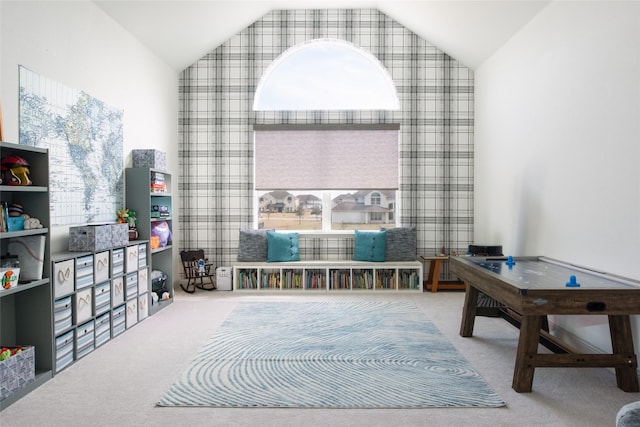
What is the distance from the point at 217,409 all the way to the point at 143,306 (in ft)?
7.52

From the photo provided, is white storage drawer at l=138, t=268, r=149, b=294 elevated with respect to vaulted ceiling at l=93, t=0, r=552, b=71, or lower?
lower

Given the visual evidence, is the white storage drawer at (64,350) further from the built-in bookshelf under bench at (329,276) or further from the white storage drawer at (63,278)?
the built-in bookshelf under bench at (329,276)

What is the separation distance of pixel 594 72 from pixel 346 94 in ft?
11.4

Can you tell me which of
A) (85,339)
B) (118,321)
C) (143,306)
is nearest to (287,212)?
(143,306)

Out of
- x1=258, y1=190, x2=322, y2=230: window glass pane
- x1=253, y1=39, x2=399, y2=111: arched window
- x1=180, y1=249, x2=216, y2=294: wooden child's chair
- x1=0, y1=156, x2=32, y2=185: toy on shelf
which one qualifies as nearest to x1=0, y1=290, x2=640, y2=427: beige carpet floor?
x1=0, y1=156, x2=32, y2=185: toy on shelf

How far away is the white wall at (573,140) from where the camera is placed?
125 inches

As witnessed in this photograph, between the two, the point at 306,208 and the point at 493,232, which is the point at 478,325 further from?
the point at 306,208

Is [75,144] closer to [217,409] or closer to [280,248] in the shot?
[217,409]

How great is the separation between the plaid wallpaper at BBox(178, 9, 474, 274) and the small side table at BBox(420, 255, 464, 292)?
309 millimetres

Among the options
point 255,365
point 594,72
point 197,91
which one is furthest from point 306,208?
point 594,72

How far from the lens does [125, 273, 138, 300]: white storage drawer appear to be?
169 inches

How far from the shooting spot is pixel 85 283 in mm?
3574

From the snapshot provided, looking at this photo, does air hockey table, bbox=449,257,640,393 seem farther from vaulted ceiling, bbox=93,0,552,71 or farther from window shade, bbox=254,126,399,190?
window shade, bbox=254,126,399,190

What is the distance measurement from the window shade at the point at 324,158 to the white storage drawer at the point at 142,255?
2138 millimetres
